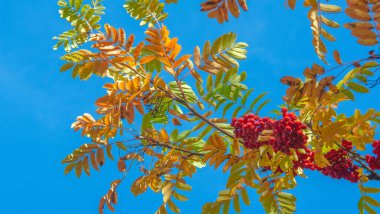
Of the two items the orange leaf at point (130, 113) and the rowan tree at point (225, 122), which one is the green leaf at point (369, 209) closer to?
the rowan tree at point (225, 122)

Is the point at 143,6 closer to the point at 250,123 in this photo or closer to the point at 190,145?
the point at 190,145

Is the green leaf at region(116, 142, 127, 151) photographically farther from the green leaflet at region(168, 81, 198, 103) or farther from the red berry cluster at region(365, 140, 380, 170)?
the red berry cluster at region(365, 140, 380, 170)

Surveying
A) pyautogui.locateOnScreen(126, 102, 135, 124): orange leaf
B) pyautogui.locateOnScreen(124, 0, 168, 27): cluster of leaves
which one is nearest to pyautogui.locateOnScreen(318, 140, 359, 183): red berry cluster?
pyautogui.locateOnScreen(126, 102, 135, 124): orange leaf

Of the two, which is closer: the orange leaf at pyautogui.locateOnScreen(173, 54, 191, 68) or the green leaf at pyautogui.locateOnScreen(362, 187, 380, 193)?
the orange leaf at pyautogui.locateOnScreen(173, 54, 191, 68)

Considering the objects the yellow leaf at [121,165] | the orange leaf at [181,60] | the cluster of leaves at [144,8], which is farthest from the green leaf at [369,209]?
the cluster of leaves at [144,8]

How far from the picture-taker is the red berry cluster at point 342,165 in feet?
11.7

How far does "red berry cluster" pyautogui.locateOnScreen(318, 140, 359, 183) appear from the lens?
11.7ft

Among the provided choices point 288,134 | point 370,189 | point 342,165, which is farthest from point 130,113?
point 370,189

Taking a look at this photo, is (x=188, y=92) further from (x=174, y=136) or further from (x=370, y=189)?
(x=370, y=189)

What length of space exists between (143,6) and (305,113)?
194cm

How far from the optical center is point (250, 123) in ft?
10.6

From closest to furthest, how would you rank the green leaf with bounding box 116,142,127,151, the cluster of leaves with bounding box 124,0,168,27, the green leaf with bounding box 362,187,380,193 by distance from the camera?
the green leaf with bounding box 362,187,380,193 → the green leaf with bounding box 116,142,127,151 → the cluster of leaves with bounding box 124,0,168,27

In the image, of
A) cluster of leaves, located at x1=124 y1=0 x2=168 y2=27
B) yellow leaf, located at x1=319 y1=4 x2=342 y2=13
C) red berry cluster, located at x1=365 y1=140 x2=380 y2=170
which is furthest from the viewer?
cluster of leaves, located at x1=124 y1=0 x2=168 y2=27

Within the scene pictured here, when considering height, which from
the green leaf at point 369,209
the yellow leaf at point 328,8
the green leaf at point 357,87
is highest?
the green leaf at point 357,87
